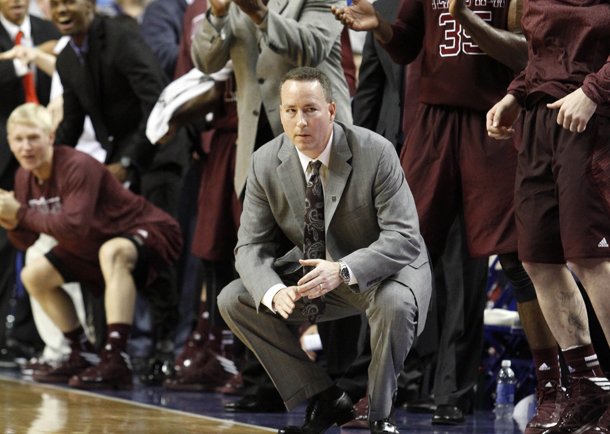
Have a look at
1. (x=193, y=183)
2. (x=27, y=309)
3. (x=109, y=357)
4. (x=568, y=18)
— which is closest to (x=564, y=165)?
(x=568, y=18)

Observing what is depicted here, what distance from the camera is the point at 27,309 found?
797 centimetres

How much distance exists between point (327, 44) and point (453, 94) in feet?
2.18

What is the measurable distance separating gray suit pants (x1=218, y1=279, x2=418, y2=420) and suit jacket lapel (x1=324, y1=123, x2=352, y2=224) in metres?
0.29

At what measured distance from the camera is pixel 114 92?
23.7 ft

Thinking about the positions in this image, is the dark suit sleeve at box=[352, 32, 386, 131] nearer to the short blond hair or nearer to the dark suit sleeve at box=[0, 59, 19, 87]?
the short blond hair

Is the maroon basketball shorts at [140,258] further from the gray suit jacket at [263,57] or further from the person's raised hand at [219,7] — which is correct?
the person's raised hand at [219,7]

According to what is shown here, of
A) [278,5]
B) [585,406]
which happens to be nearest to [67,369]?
[278,5]

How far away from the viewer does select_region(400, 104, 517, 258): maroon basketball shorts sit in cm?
503

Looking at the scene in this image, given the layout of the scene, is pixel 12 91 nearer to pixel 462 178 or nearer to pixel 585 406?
pixel 462 178

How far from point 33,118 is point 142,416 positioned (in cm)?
210

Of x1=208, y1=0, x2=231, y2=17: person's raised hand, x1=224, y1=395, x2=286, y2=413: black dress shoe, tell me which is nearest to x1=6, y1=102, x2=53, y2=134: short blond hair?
x1=208, y1=0, x2=231, y2=17: person's raised hand

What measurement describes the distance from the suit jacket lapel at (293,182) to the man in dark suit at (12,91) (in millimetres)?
3487

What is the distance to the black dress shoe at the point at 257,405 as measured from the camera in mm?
5523

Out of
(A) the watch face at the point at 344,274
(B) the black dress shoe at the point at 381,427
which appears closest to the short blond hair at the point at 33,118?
(A) the watch face at the point at 344,274
